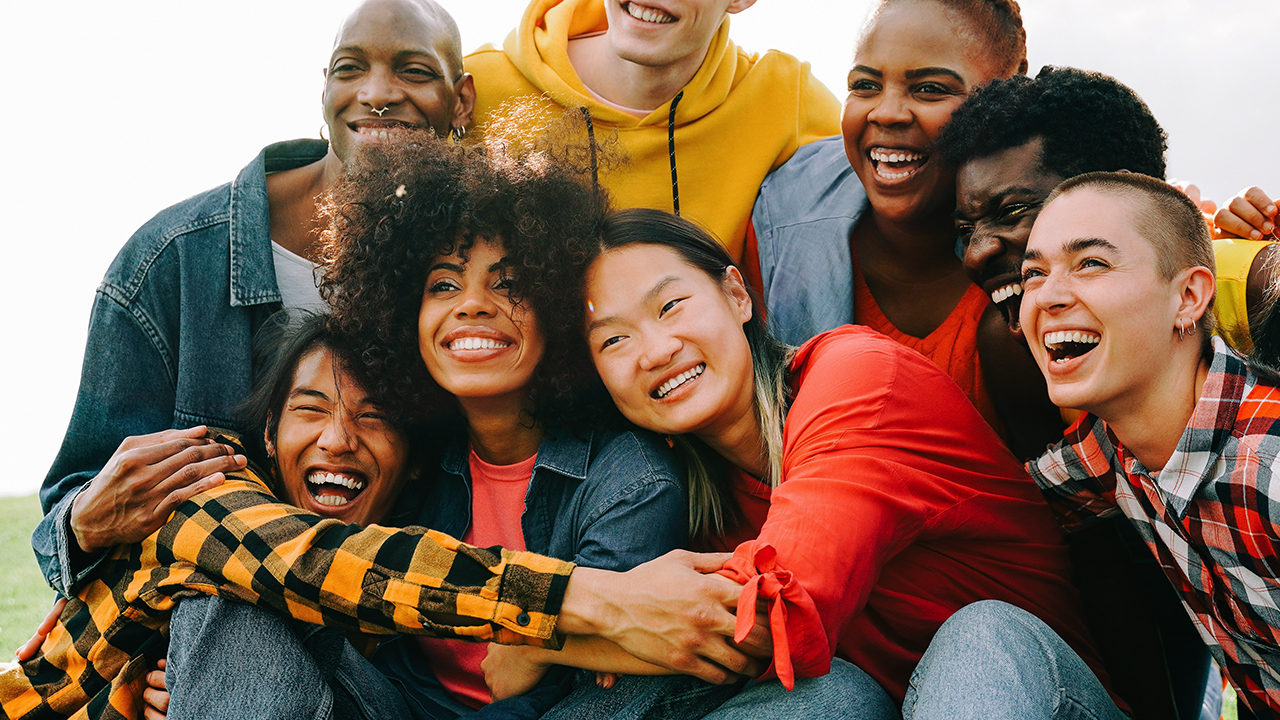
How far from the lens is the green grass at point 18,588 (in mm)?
4555

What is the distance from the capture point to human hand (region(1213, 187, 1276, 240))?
275 centimetres

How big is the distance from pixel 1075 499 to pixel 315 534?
1966 millimetres

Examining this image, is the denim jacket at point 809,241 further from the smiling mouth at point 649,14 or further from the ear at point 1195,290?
the ear at point 1195,290

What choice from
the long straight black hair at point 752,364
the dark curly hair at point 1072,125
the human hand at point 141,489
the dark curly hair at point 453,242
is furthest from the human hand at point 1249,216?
the human hand at point 141,489

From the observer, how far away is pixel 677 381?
257cm

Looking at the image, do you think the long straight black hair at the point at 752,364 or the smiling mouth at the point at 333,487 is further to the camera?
the smiling mouth at the point at 333,487

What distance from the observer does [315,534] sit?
230 centimetres

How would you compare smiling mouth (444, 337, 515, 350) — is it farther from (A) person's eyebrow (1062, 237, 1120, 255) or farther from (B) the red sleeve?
(A) person's eyebrow (1062, 237, 1120, 255)

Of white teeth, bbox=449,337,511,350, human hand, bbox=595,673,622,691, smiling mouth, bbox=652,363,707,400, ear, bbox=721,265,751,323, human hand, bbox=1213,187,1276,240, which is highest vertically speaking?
human hand, bbox=1213,187,1276,240

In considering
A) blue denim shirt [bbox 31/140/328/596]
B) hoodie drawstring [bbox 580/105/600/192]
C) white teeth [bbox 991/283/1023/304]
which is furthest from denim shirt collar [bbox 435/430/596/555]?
white teeth [bbox 991/283/1023/304]

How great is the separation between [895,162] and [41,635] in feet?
9.81

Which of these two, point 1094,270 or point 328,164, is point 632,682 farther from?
point 328,164

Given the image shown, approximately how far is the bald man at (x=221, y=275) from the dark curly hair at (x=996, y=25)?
5.20 feet

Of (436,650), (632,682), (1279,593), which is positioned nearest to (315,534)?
(436,650)
